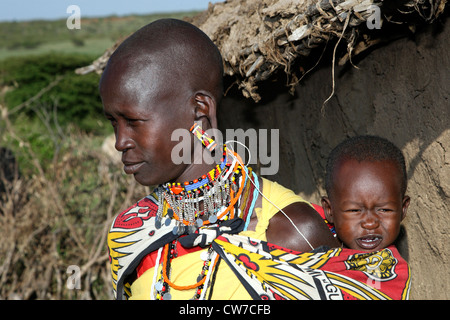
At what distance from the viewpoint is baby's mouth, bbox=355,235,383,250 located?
200cm

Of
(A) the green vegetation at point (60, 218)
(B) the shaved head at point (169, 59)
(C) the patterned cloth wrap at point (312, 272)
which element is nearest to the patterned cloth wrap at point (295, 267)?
(C) the patterned cloth wrap at point (312, 272)

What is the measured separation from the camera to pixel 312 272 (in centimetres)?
179

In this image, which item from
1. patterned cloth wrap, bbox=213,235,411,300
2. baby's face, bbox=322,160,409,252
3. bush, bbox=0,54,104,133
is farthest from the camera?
bush, bbox=0,54,104,133

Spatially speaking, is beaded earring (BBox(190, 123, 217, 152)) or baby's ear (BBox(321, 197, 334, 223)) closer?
beaded earring (BBox(190, 123, 217, 152))

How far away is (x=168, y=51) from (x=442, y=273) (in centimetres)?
153

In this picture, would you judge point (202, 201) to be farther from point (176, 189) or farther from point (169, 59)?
point (169, 59)

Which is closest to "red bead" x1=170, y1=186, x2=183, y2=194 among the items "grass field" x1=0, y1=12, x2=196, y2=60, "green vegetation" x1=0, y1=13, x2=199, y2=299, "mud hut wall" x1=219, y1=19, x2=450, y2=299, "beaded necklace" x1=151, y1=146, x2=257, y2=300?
"beaded necklace" x1=151, y1=146, x2=257, y2=300

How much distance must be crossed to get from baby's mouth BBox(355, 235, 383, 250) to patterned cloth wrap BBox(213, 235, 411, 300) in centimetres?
10

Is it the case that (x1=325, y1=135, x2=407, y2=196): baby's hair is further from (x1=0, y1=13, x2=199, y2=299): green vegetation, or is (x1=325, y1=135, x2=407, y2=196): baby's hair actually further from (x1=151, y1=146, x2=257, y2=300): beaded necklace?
(x1=0, y1=13, x2=199, y2=299): green vegetation

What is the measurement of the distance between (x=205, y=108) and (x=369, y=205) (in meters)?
0.74

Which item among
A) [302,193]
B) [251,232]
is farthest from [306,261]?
[302,193]

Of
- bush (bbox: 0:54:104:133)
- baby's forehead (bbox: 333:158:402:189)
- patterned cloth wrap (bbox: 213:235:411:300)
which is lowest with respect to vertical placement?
patterned cloth wrap (bbox: 213:235:411:300)

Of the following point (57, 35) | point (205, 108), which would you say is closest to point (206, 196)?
point (205, 108)

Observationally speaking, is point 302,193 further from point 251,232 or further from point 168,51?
point 168,51
